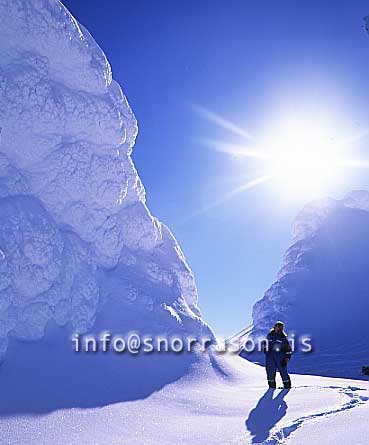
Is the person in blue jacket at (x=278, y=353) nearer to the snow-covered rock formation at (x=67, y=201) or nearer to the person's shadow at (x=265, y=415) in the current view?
the person's shadow at (x=265, y=415)

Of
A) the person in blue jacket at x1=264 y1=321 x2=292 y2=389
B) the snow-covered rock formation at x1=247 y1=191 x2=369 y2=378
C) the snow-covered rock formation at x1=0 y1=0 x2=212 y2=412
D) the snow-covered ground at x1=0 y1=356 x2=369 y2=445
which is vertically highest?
the snow-covered rock formation at x1=247 y1=191 x2=369 y2=378

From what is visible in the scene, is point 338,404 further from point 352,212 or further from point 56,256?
point 352,212

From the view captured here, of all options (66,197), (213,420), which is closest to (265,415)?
(213,420)

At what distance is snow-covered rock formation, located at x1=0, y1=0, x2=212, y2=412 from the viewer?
996 cm

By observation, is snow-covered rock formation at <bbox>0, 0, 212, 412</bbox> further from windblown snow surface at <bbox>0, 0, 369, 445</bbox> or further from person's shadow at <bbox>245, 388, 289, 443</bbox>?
person's shadow at <bbox>245, 388, 289, 443</bbox>

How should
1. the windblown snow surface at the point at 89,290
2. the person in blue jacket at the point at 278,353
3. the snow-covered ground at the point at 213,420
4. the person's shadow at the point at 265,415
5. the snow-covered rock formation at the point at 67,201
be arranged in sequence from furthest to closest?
the snow-covered rock formation at the point at 67,201, the person in blue jacket at the point at 278,353, the windblown snow surface at the point at 89,290, the person's shadow at the point at 265,415, the snow-covered ground at the point at 213,420

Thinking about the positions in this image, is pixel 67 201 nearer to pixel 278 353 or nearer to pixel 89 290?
pixel 89 290

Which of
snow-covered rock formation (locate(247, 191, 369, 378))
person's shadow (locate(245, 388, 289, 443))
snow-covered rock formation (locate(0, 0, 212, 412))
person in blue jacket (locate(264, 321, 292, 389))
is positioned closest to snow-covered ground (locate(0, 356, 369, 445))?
person's shadow (locate(245, 388, 289, 443))

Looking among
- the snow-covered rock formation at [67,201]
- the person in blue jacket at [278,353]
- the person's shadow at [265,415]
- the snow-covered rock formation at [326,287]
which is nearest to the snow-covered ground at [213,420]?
the person's shadow at [265,415]

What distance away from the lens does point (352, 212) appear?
51.3 metres

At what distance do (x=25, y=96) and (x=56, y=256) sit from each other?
171 inches

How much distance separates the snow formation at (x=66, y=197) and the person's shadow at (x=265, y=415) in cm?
Answer: 495

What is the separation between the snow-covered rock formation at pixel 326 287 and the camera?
3756 cm

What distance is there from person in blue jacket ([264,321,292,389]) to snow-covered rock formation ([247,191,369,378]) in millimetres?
24311
